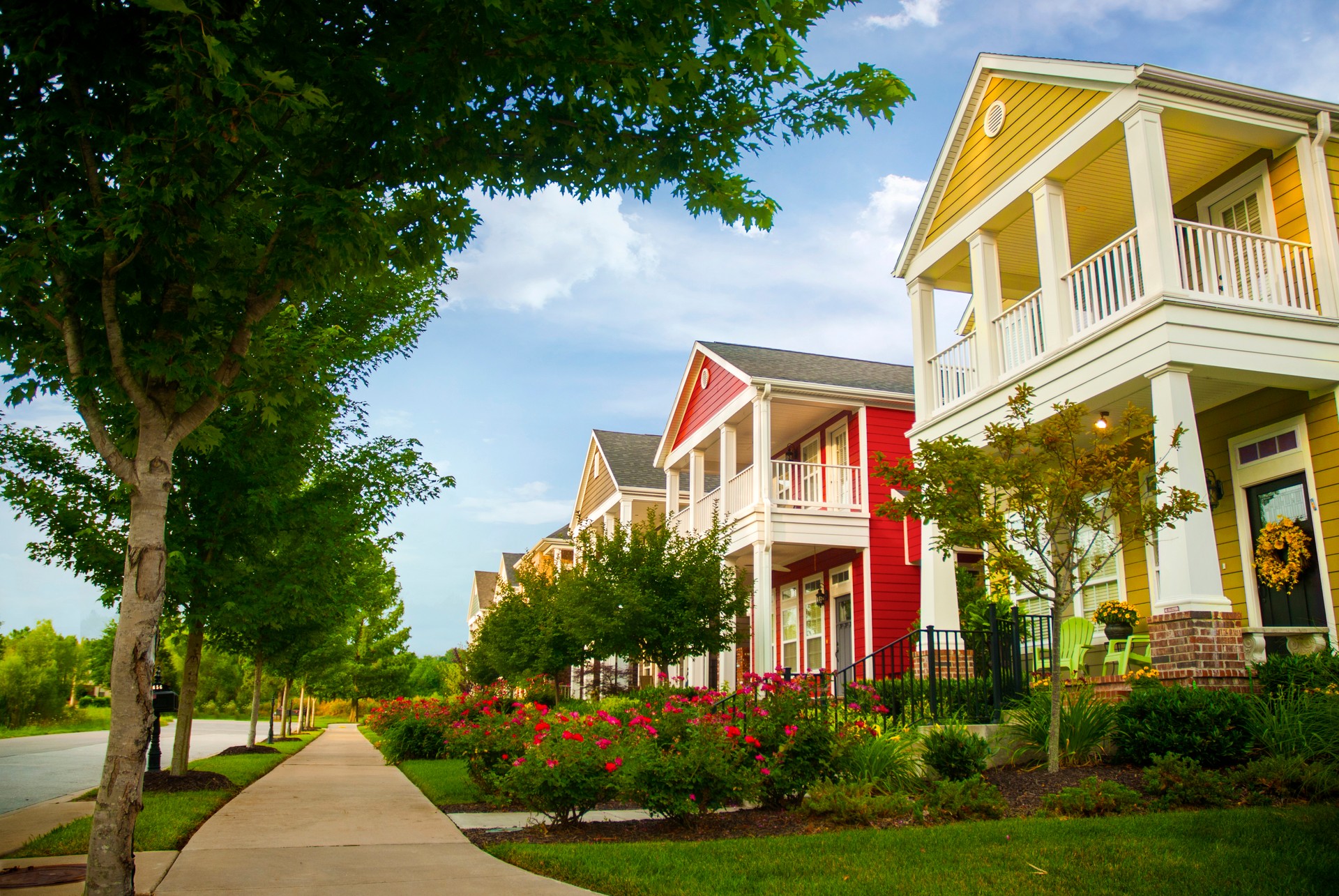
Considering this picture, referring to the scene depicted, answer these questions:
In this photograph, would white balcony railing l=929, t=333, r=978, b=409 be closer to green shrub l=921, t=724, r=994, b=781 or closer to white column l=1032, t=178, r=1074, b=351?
white column l=1032, t=178, r=1074, b=351

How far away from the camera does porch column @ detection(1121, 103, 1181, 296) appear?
32.5 ft

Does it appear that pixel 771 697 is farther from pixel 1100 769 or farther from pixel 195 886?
pixel 195 886

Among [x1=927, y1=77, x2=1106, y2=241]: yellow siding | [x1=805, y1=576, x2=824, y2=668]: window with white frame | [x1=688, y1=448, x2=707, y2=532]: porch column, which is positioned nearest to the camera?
[x1=927, y1=77, x2=1106, y2=241]: yellow siding

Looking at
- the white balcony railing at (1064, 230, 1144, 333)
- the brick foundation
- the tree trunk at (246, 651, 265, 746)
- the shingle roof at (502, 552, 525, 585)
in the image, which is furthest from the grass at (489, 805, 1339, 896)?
the shingle roof at (502, 552, 525, 585)

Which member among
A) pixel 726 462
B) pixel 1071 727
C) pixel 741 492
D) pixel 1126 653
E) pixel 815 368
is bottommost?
pixel 1071 727

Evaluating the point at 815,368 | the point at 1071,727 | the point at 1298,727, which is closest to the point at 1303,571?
the point at 1298,727

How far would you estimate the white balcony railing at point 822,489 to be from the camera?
749 inches

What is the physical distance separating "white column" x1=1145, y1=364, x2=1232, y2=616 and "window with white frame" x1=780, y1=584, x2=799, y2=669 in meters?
13.3

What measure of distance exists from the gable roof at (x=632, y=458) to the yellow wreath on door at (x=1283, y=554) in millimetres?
19123

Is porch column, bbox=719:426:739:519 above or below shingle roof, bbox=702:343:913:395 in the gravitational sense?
below

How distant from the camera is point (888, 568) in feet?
62.6

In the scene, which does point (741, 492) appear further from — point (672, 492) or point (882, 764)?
point (882, 764)

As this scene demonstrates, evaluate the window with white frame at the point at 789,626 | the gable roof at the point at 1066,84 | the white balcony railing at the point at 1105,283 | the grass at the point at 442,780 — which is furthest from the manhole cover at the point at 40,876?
the window with white frame at the point at 789,626

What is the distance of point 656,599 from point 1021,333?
7817 millimetres
